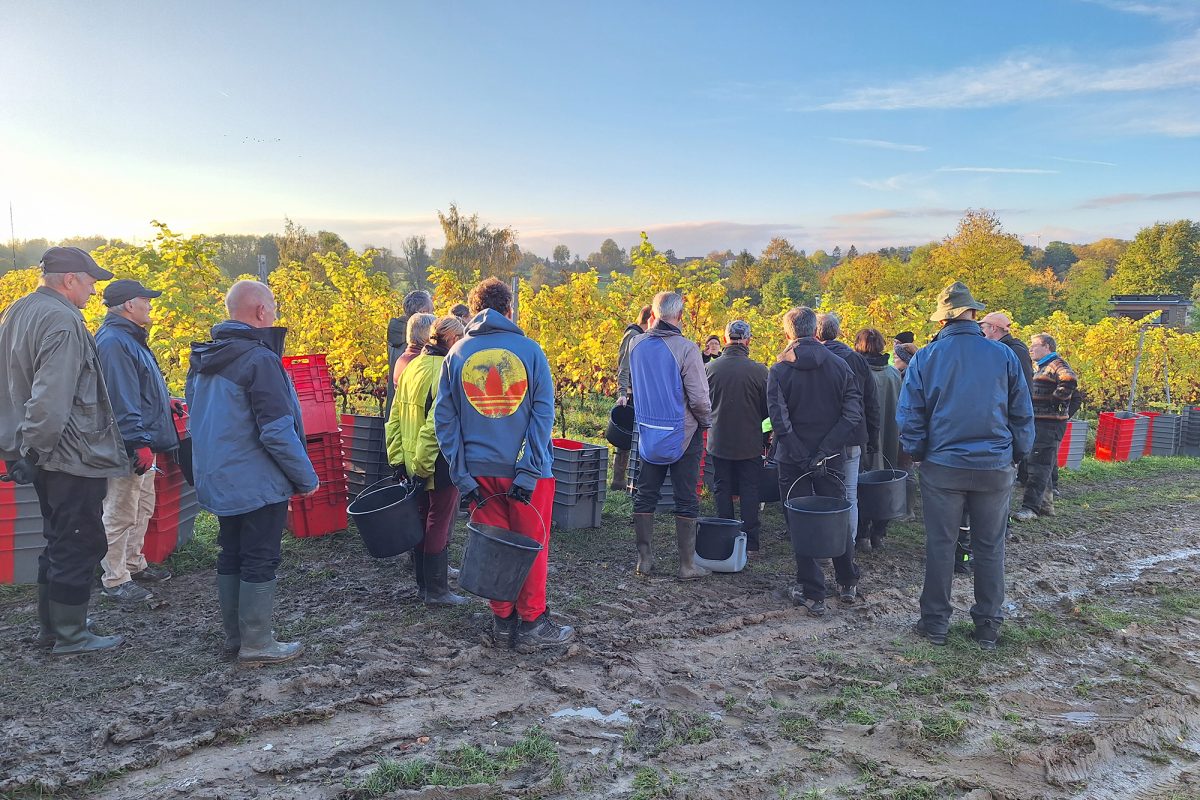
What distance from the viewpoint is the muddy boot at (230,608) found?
4.00 meters

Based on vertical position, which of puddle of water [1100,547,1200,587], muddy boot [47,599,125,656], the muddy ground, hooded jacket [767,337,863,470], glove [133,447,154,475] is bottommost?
puddle of water [1100,547,1200,587]

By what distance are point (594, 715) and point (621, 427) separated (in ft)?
12.0

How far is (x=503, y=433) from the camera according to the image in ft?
13.3

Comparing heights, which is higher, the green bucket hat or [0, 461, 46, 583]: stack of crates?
the green bucket hat

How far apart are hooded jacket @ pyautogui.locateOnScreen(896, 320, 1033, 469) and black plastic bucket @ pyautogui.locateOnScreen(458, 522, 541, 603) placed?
246 cm

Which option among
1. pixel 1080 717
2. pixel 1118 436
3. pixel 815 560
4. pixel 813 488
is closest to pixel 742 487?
pixel 813 488

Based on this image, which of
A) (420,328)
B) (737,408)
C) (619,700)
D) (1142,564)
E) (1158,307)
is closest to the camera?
(619,700)

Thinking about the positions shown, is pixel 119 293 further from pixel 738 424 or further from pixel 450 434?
pixel 738 424

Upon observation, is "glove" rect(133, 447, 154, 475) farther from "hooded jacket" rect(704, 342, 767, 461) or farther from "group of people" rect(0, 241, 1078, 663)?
"hooded jacket" rect(704, 342, 767, 461)

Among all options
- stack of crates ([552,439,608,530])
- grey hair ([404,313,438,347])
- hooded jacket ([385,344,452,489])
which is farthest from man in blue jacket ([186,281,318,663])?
stack of crates ([552,439,608,530])

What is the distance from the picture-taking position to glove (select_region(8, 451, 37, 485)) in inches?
153

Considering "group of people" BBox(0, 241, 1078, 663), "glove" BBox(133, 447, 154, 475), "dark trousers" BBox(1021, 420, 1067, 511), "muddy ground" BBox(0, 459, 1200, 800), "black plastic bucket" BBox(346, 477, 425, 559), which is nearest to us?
"muddy ground" BBox(0, 459, 1200, 800)

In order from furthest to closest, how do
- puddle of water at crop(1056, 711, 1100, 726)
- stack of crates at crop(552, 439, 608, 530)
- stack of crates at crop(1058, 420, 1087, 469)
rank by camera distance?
stack of crates at crop(1058, 420, 1087, 469)
stack of crates at crop(552, 439, 608, 530)
puddle of water at crop(1056, 711, 1100, 726)

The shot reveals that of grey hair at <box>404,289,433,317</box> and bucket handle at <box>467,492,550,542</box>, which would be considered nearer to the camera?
bucket handle at <box>467,492,550,542</box>
